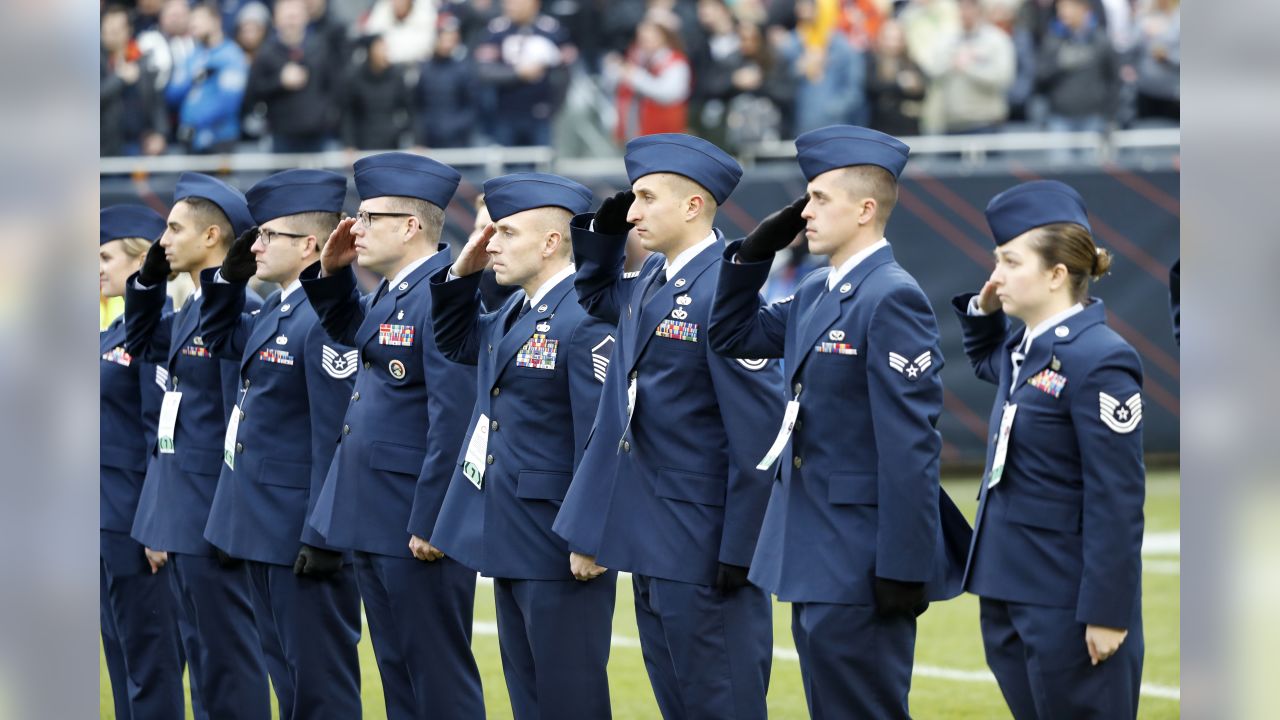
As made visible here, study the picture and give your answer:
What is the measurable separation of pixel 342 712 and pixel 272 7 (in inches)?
438

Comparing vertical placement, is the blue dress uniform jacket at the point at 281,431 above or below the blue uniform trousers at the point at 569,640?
above

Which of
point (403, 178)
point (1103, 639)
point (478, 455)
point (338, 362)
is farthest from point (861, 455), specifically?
point (338, 362)

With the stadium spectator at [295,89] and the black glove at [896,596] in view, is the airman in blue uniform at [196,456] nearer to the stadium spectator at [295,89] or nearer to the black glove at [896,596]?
the black glove at [896,596]

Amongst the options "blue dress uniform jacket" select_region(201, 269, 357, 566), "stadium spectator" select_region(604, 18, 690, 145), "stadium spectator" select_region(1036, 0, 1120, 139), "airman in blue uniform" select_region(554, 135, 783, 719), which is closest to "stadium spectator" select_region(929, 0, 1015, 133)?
"stadium spectator" select_region(1036, 0, 1120, 139)

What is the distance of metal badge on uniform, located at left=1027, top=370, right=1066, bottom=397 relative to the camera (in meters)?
3.69

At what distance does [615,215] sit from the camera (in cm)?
443

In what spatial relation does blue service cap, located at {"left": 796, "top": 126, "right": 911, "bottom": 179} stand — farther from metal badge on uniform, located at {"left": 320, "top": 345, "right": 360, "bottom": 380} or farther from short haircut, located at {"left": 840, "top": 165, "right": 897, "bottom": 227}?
metal badge on uniform, located at {"left": 320, "top": 345, "right": 360, "bottom": 380}

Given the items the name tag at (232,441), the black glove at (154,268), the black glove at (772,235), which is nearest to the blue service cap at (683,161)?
the black glove at (772,235)

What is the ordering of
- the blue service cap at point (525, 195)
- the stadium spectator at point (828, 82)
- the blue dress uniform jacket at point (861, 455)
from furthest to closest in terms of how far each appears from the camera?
1. the stadium spectator at point (828, 82)
2. the blue service cap at point (525, 195)
3. the blue dress uniform jacket at point (861, 455)

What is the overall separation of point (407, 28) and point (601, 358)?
33.2 feet

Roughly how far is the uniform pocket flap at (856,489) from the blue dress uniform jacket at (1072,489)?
0.92 feet

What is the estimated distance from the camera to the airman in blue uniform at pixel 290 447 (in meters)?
5.12

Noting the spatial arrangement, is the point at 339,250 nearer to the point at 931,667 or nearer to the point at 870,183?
the point at 870,183
